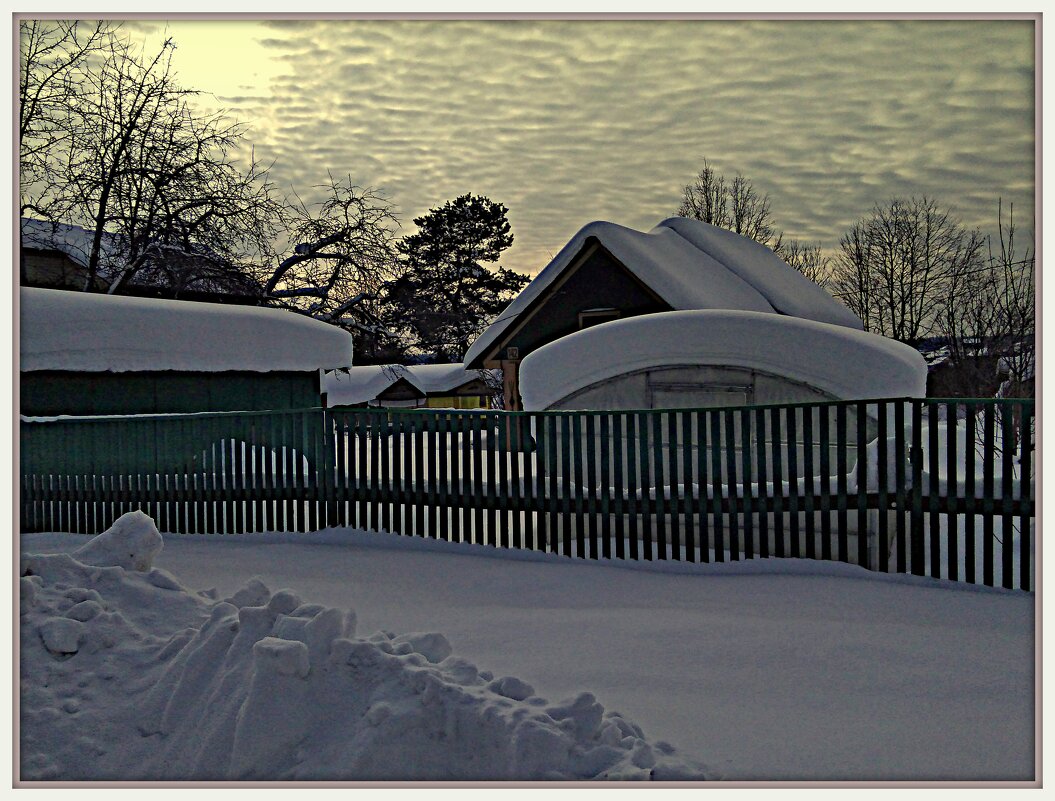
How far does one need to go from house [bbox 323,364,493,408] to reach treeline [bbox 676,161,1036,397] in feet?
93.1

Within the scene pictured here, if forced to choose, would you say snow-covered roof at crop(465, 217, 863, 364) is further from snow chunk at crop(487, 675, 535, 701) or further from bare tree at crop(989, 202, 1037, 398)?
snow chunk at crop(487, 675, 535, 701)

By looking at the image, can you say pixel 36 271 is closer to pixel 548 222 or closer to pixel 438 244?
pixel 548 222

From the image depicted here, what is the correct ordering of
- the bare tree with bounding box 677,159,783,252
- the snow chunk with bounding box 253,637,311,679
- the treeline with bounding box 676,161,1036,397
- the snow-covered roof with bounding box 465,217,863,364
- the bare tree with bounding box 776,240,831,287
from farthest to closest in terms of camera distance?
1. the bare tree with bounding box 677,159,783,252
2. the bare tree with bounding box 776,240,831,287
3. the snow-covered roof with bounding box 465,217,863,364
4. the treeline with bounding box 676,161,1036,397
5. the snow chunk with bounding box 253,637,311,679

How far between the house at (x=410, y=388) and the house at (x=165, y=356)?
23.8 metres

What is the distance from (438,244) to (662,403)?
26.7 meters

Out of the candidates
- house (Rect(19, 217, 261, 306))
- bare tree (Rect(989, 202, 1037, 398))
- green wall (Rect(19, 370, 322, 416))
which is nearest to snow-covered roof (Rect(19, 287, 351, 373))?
green wall (Rect(19, 370, 322, 416))

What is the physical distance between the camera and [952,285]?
7.93 metres

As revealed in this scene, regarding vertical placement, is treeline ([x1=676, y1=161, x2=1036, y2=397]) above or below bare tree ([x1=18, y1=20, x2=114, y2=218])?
below

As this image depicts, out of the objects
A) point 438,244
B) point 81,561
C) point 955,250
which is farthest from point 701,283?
point 438,244

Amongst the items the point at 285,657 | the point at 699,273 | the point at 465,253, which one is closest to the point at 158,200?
the point at 699,273

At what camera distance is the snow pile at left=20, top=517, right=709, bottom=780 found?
315cm

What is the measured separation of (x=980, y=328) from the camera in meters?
7.32

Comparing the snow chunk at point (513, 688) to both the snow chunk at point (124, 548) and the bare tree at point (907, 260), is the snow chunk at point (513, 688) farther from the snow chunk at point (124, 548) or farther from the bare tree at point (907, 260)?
the bare tree at point (907, 260)

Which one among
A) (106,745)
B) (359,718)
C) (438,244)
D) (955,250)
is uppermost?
(438,244)
